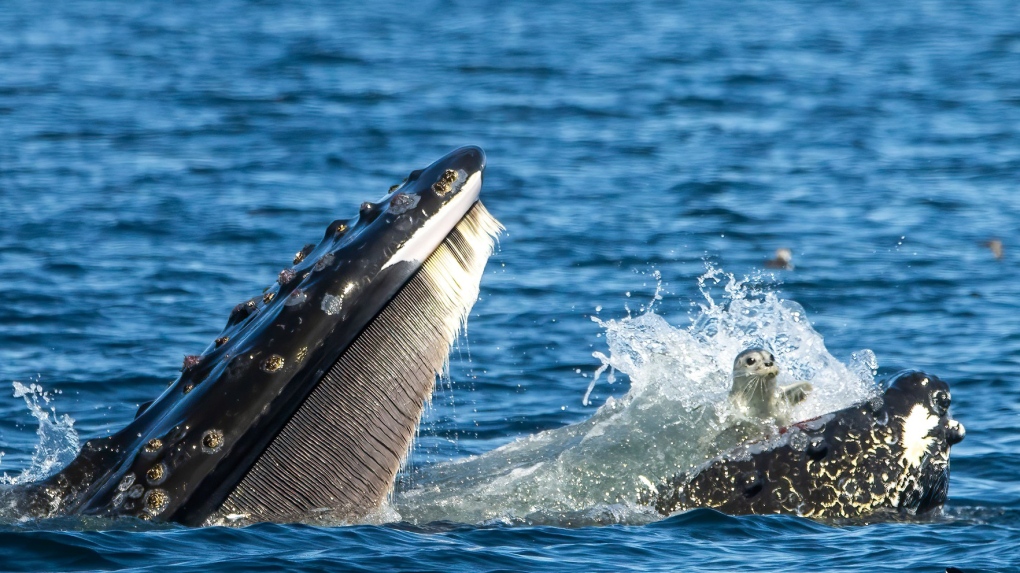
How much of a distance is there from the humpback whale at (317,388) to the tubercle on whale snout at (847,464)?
2.24 m

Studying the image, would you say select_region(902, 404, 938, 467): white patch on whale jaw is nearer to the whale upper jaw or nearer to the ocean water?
the ocean water

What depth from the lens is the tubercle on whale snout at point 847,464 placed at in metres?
8.52

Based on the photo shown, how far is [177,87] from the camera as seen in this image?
2934cm

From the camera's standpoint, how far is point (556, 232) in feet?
61.5

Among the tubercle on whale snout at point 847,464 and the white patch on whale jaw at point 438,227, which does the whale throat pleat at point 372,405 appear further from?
the tubercle on whale snout at point 847,464

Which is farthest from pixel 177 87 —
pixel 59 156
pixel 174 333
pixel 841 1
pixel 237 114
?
pixel 841 1

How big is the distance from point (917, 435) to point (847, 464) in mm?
439

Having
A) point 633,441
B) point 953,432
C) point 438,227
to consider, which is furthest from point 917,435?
point 438,227

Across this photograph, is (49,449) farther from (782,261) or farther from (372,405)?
(782,261)

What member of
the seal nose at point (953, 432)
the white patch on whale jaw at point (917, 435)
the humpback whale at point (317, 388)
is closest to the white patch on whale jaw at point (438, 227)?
the humpback whale at point (317, 388)

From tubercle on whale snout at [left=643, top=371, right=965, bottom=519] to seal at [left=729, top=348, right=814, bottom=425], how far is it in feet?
1.41

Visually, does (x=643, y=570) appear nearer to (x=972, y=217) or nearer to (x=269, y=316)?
(x=269, y=316)

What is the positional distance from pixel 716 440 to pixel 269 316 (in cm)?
327

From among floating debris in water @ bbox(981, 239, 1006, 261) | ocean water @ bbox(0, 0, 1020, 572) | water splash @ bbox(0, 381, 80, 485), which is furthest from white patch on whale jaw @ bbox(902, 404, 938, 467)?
floating debris in water @ bbox(981, 239, 1006, 261)
